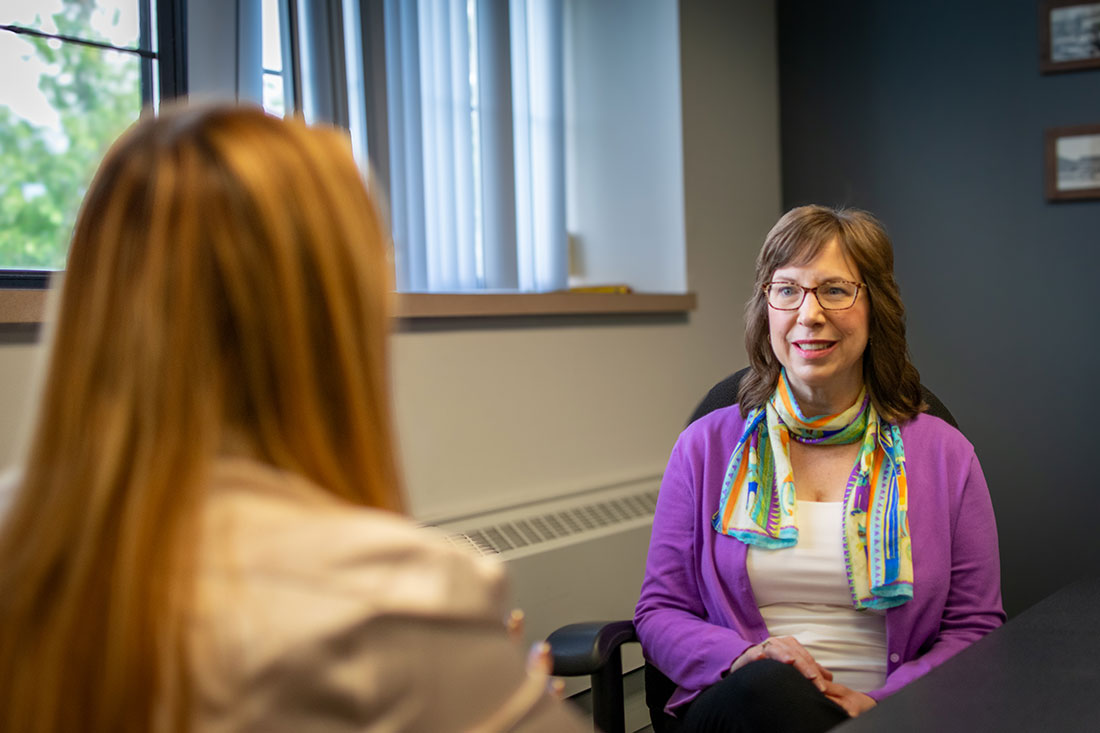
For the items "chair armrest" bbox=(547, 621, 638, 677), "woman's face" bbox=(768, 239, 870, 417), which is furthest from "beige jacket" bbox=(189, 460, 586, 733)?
"woman's face" bbox=(768, 239, 870, 417)

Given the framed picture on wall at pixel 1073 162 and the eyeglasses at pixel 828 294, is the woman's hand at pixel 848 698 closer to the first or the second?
the eyeglasses at pixel 828 294

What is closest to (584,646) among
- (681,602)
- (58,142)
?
(681,602)

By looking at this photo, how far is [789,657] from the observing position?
1601mm

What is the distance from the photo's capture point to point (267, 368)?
2.25 feet

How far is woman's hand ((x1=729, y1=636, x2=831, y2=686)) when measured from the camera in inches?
62.5

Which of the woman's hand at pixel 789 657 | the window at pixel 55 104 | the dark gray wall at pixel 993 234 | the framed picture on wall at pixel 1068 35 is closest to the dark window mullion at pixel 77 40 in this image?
the window at pixel 55 104

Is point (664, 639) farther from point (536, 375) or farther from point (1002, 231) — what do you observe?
point (1002, 231)

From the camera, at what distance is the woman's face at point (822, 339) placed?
182 cm

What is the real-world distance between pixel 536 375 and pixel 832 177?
1454mm

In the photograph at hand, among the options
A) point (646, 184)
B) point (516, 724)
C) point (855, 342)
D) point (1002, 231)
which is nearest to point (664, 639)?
point (855, 342)

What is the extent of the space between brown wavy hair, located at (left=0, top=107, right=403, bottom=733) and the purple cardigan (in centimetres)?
111

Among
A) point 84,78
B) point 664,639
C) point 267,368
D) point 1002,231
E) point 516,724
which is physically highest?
point 84,78

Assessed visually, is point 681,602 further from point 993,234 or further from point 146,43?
point 993,234

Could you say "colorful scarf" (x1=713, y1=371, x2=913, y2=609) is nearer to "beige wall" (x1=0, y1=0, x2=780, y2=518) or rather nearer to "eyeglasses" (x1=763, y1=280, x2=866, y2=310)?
"eyeglasses" (x1=763, y1=280, x2=866, y2=310)
